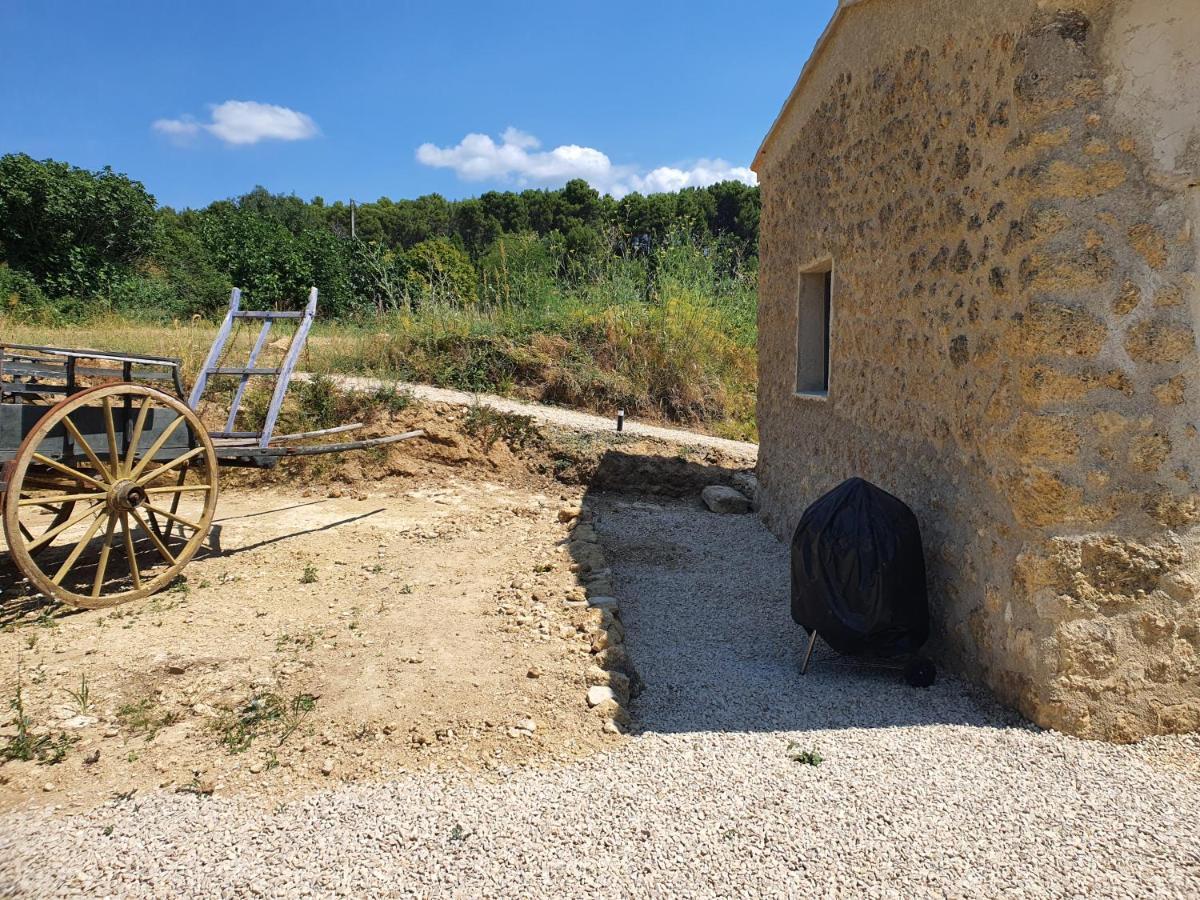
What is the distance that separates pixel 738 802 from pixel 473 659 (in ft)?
5.02

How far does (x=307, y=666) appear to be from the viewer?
3562mm

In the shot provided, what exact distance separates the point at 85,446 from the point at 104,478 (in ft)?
1.13

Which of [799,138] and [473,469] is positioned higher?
[799,138]

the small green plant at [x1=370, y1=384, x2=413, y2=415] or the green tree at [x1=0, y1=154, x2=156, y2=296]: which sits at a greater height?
the green tree at [x1=0, y1=154, x2=156, y2=296]

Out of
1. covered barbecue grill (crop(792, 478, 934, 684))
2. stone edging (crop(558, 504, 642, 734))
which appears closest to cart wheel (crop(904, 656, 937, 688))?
covered barbecue grill (crop(792, 478, 934, 684))

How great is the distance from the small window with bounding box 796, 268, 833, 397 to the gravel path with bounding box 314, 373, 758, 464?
2784 millimetres

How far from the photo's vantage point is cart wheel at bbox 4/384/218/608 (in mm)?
3773

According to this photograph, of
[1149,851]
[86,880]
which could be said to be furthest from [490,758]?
[1149,851]

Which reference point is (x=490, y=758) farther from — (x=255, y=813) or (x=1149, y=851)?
(x=1149, y=851)

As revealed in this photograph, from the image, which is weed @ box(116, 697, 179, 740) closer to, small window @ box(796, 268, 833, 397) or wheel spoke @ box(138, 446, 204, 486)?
wheel spoke @ box(138, 446, 204, 486)

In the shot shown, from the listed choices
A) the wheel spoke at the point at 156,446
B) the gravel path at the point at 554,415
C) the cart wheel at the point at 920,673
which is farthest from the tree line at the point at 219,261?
the cart wheel at the point at 920,673

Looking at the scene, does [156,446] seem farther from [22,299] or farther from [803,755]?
[22,299]

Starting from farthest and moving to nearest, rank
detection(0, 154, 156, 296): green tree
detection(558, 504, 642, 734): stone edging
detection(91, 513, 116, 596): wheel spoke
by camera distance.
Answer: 1. detection(0, 154, 156, 296): green tree
2. detection(91, 513, 116, 596): wheel spoke
3. detection(558, 504, 642, 734): stone edging

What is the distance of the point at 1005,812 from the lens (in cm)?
252
